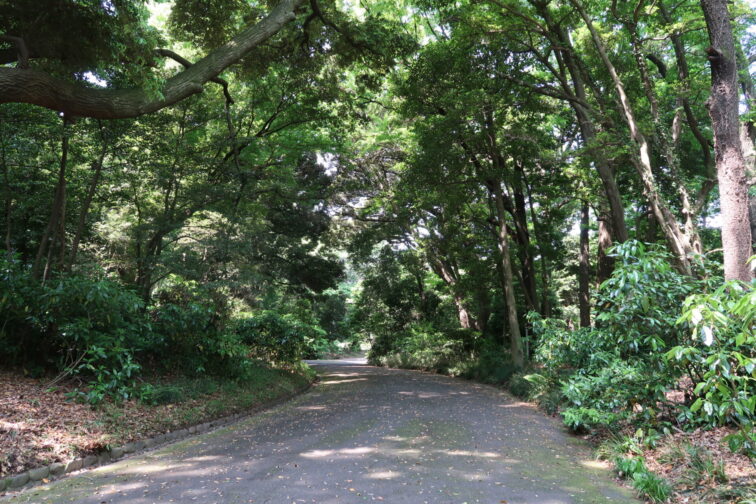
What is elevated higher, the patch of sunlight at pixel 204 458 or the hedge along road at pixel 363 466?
the hedge along road at pixel 363 466

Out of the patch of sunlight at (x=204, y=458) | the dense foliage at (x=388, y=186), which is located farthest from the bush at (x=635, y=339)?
the patch of sunlight at (x=204, y=458)

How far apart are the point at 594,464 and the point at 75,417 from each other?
6.51 metres

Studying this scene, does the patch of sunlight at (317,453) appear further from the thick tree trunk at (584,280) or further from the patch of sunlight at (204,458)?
the thick tree trunk at (584,280)

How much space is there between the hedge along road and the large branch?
13.3 feet

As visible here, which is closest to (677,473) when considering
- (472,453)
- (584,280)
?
(472,453)

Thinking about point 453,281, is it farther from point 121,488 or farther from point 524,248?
point 121,488

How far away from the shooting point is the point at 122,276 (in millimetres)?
12938

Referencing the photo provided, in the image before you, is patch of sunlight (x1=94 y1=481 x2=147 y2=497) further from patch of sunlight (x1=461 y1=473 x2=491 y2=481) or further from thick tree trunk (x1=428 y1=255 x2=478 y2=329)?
thick tree trunk (x1=428 y1=255 x2=478 y2=329)

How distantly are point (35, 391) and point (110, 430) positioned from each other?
1.31 metres

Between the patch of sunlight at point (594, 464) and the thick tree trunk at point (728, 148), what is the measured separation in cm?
270

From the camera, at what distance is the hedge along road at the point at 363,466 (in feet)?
13.3

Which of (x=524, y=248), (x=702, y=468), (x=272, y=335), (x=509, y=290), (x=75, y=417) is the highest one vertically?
(x=524, y=248)

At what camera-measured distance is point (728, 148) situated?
210 inches

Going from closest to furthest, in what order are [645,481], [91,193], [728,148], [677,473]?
1. [645,481]
2. [677,473]
3. [728,148]
4. [91,193]
